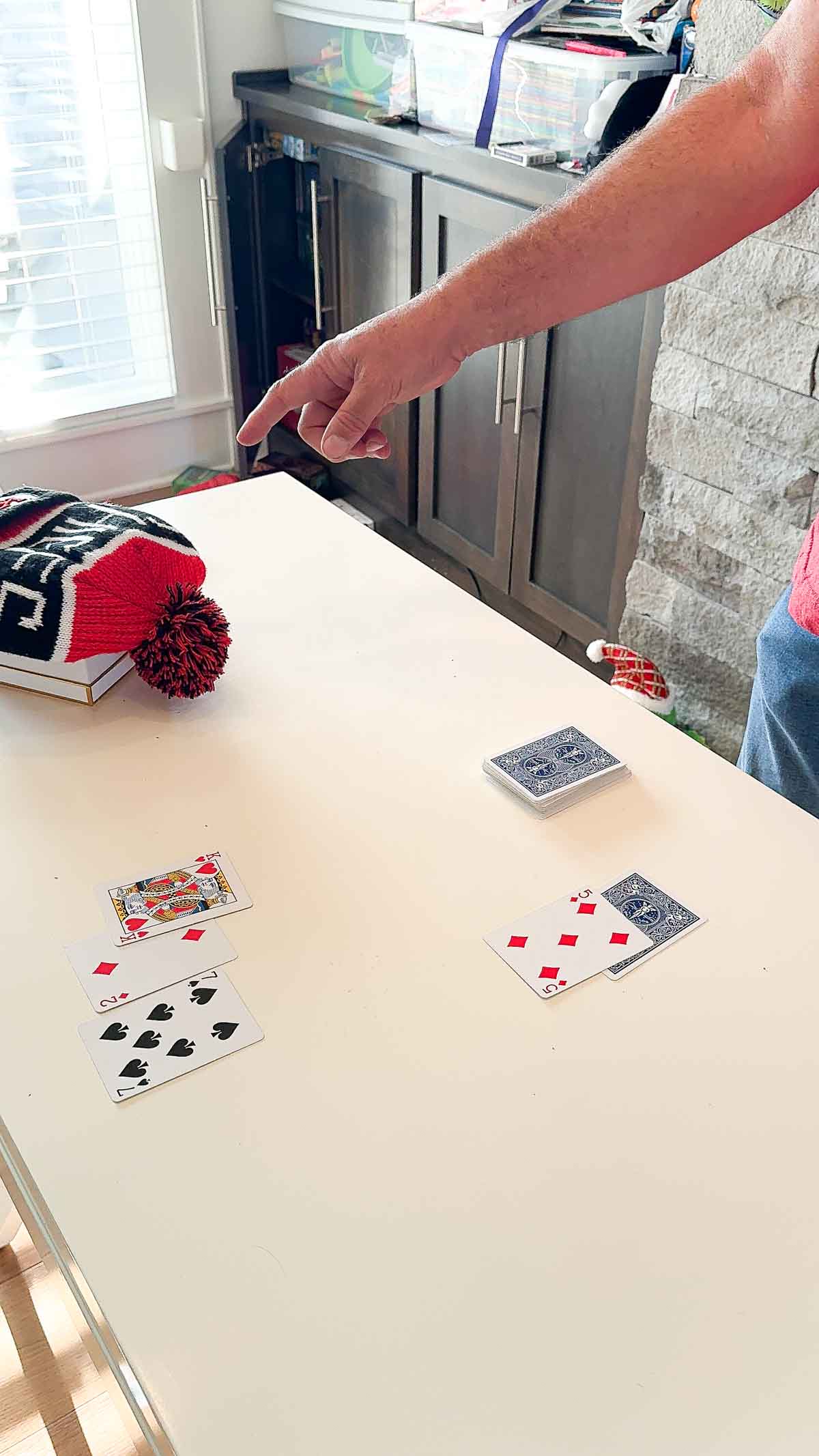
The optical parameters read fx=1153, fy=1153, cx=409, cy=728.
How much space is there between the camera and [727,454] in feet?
Result: 6.30

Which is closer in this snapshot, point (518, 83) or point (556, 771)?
point (556, 771)

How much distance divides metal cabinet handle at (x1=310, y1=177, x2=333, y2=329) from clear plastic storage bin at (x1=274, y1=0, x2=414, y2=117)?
0.75 feet

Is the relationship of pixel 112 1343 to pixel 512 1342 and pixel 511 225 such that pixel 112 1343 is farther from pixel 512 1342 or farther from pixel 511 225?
pixel 511 225

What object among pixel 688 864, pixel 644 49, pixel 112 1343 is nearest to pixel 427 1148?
pixel 112 1343

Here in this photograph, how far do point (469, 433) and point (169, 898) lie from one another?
181 centimetres

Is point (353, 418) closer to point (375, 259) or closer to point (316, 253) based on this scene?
point (375, 259)

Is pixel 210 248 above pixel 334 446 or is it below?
below

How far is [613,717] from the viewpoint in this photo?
1.22m

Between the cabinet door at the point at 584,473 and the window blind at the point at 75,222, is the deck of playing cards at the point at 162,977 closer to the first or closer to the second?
the cabinet door at the point at 584,473

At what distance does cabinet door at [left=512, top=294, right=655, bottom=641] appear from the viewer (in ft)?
6.86

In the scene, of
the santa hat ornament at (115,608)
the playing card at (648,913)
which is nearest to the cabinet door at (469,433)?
the santa hat ornament at (115,608)

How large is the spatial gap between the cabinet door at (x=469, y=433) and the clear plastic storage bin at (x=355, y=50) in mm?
363

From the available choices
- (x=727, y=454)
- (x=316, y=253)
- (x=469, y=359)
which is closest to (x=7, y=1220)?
(x=727, y=454)

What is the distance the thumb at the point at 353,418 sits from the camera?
1.16 meters
